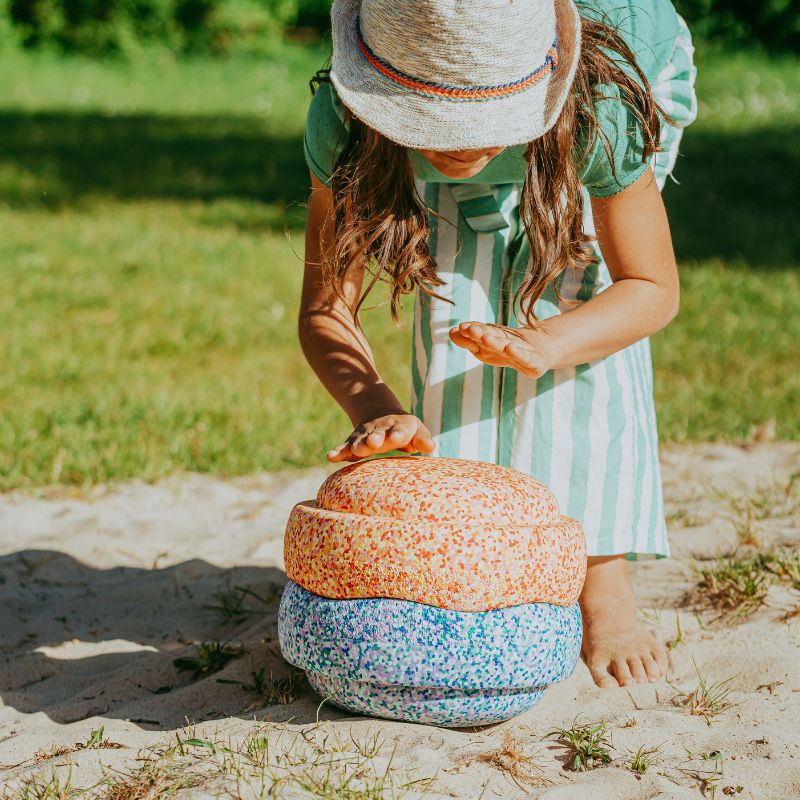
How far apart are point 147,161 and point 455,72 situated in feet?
28.6

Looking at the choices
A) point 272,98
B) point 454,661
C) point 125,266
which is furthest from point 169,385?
point 272,98

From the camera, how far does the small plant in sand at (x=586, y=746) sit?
226 cm

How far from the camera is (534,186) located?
8.36ft

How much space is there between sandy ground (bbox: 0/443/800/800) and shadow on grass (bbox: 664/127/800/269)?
384cm

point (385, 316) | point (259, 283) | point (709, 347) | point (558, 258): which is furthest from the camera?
point (259, 283)

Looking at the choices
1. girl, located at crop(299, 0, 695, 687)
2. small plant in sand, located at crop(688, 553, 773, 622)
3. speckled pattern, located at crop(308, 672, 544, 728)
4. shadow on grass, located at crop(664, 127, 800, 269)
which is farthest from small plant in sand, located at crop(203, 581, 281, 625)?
shadow on grass, located at crop(664, 127, 800, 269)

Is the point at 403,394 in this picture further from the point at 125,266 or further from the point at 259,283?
the point at 125,266

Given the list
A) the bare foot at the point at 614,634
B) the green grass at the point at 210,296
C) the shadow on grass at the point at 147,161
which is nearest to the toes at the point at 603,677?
the bare foot at the point at 614,634

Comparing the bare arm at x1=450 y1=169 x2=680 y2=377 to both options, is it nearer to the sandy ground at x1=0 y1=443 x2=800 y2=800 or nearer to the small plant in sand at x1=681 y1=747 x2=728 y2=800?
the sandy ground at x1=0 y1=443 x2=800 y2=800

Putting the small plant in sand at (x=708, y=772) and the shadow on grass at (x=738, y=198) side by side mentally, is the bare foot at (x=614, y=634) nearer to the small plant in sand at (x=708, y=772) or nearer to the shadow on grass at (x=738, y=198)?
the small plant in sand at (x=708, y=772)

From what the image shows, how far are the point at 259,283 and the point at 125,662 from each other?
4.24m

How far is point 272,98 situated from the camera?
15.1 m

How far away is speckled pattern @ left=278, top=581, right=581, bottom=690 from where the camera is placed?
2.22 m

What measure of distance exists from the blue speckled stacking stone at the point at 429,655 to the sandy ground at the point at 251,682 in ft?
0.25
